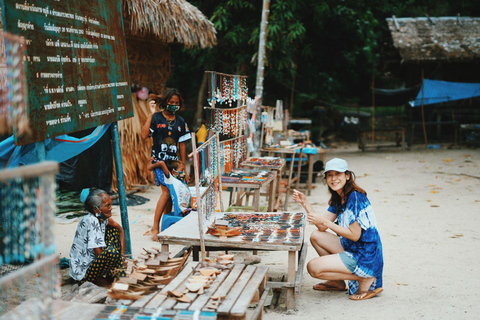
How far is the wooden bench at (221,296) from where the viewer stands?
2.77 meters

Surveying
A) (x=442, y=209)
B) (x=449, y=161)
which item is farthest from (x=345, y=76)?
(x=442, y=209)

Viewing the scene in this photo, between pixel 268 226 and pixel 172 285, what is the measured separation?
4.94 ft

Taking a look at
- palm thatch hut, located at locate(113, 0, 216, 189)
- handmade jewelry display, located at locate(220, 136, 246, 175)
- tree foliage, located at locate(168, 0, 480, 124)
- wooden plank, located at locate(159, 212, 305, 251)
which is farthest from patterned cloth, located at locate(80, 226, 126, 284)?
tree foliage, located at locate(168, 0, 480, 124)

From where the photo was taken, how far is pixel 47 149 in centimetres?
383

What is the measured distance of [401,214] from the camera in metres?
7.18

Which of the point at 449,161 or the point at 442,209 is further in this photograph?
the point at 449,161

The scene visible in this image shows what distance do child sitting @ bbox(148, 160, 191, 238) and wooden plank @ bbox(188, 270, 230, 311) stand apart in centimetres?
210

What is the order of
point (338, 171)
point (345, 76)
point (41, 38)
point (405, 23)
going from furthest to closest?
point (345, 76) → point (405, 23) → point (338, 171) → point (41, 38)

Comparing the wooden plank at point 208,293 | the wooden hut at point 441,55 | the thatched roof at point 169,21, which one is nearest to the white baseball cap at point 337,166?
the wooden plank at point 208,293

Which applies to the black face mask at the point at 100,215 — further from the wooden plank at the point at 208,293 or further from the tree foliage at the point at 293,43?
the tree foliage at the point at 293,43

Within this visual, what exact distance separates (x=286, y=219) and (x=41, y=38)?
8.74 ft

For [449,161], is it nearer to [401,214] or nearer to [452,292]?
[401,214]

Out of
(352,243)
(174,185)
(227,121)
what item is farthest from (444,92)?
(352,243)

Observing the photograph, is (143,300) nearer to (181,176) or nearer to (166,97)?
(181,176)
